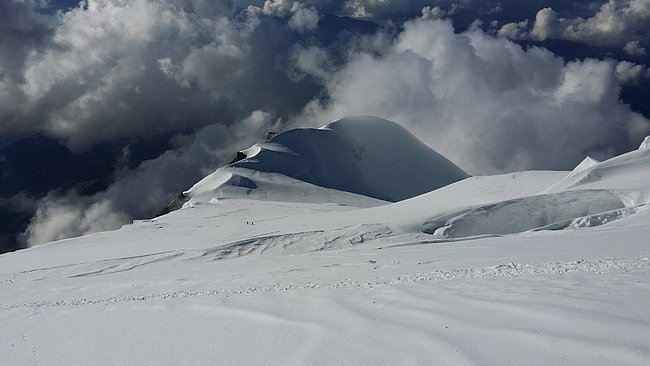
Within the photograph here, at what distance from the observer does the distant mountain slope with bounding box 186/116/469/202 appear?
6681cm

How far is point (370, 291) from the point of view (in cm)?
879

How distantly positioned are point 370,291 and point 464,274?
2.30 meters

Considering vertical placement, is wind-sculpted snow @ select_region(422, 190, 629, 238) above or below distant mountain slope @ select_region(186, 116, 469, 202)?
below

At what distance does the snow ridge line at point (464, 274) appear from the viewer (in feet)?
30.7

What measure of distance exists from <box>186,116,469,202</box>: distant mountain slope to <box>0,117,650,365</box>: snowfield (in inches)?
1469

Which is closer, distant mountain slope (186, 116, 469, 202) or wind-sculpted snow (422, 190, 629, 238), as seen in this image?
wind-sculpted snow (422, 190, 629, 238)

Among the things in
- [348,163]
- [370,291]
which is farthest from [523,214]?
[348,163]

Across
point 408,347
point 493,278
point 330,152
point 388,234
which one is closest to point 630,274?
point 493,278

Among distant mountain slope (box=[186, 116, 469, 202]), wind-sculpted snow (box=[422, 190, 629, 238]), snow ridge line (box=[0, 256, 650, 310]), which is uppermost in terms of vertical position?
distant mountain slope (box=[186, 116, 469, 202])

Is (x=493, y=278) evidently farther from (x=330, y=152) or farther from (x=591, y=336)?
(x=330, y=152)

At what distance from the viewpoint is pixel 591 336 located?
17.3 feet

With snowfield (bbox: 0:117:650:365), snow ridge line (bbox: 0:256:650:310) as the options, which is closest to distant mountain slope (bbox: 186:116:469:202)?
snowfield (bbox: 0:117:650:365)

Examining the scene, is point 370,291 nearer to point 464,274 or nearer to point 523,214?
point 464,274

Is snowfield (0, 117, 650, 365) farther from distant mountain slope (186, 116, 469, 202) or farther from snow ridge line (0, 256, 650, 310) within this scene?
distant mountain slope (186, 116, 469, 202)
